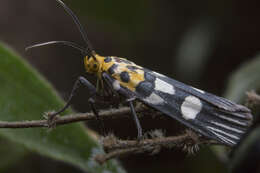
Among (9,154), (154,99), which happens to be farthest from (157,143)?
(9,154)

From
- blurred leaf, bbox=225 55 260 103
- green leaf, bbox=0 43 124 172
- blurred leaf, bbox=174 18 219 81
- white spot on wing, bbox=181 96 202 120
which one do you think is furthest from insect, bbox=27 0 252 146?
blurred leaf, bbox=174 18 219 81

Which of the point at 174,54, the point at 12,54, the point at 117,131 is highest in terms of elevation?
the point at 12,54

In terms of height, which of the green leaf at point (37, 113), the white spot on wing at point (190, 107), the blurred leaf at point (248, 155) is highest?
the white spot on wing at point (190, 107)

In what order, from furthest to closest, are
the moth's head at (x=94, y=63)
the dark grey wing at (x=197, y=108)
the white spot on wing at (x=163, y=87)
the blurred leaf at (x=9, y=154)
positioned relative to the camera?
the blurred leaf at (x=9, y=154), the moth's head at (x=94, y=63), the white spot on wing at (x=163, y=87), the dark grey wing at (x=197, y=108)

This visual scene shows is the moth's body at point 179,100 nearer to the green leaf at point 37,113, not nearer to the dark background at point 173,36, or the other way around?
the green leaf at point 37,113

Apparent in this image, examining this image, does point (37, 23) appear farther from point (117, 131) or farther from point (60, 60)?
point (117, 131)

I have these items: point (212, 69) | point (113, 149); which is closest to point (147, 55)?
point (212, 69)

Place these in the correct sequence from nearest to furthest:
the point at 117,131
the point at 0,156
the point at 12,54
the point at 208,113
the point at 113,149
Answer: the point at 113,149
the point at 208,113
the point at 12,54
the point at 0,156
the point at 117,131

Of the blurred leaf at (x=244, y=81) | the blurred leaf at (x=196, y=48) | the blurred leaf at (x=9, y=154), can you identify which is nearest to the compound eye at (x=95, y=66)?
the blurred leaf at (x=9, y=154)
